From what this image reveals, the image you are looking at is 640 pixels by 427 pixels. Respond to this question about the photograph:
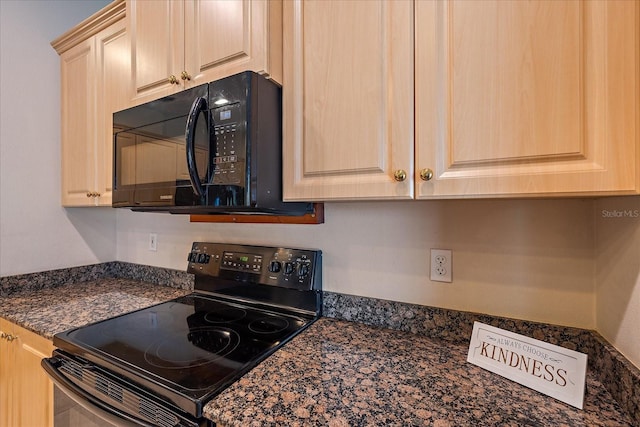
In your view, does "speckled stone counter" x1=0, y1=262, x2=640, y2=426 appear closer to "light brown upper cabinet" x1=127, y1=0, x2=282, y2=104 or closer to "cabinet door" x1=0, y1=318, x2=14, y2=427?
"cabinet door" x1=0, y1=318, x2=14, y2=427

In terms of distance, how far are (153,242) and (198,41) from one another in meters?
1.20

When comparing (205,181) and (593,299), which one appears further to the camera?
(205,181)

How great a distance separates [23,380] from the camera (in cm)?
120

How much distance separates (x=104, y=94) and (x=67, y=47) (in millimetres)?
508

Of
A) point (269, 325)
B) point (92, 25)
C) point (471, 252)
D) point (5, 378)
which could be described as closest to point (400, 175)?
point (471, 252)

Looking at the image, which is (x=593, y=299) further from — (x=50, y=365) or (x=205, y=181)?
(x=50, y=365)

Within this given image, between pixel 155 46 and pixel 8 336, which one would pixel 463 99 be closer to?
pixel 155 46

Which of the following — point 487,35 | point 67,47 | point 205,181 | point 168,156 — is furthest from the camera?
point 67,47

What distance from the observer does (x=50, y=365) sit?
946 millimetres

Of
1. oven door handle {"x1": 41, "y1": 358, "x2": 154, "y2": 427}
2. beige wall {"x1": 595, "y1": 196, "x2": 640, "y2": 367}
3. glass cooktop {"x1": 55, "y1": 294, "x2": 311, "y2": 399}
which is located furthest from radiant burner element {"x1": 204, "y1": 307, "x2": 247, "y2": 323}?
beige wall {"x1": 595, "y1": 196, "x2": 640, "y2": 367}

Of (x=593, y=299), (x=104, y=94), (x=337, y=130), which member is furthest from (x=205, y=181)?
(x=593, y=299)

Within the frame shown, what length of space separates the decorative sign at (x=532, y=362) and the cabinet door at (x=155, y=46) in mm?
1315

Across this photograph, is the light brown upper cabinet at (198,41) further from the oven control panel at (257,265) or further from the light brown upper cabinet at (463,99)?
the oven control panel at (257,265)

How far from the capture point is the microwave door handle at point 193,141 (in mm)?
919
